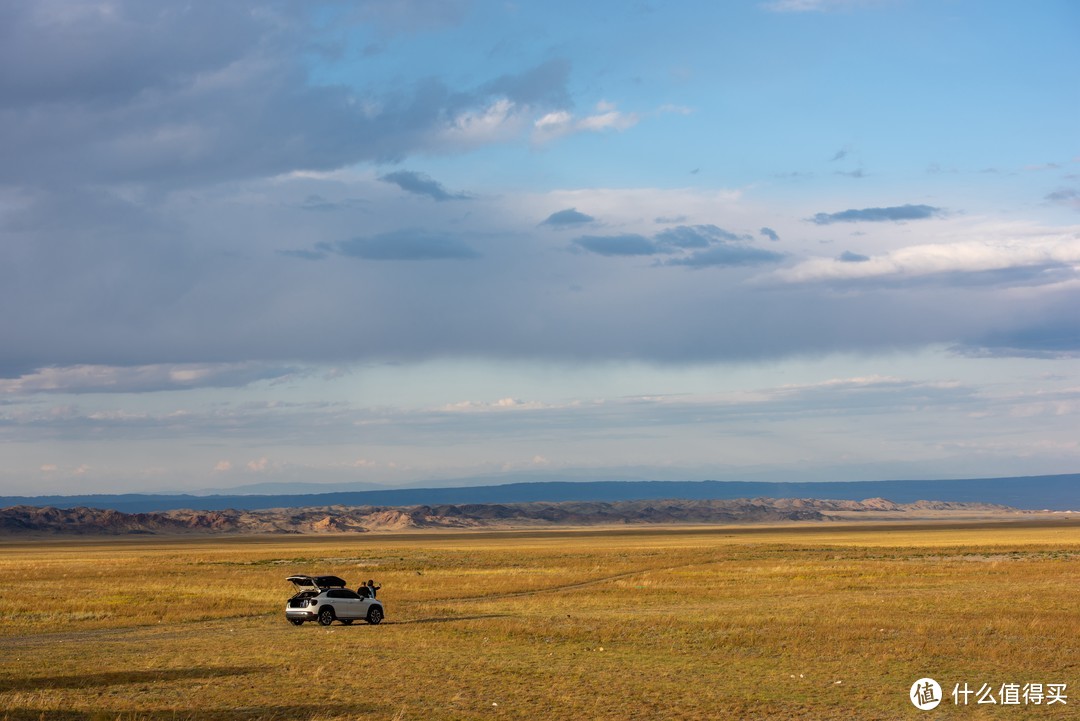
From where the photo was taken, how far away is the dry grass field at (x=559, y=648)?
22.8 meters

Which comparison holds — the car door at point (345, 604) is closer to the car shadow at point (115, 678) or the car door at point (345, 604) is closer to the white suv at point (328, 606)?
the white suv at point (328, 606)

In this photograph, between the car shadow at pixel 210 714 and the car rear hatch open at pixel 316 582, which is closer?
the car shadow at pixel 210 714

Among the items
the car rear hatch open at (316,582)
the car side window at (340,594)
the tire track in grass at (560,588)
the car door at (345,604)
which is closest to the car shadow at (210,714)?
the car door at (345,604)

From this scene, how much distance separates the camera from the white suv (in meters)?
39.6

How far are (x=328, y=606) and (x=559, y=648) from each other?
11356mm

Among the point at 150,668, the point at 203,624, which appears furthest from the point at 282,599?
the point at 150,668

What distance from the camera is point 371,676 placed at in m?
26.9

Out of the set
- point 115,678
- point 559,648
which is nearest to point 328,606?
point 559,648

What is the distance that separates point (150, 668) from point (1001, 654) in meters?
21.9

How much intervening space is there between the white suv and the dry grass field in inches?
24.5

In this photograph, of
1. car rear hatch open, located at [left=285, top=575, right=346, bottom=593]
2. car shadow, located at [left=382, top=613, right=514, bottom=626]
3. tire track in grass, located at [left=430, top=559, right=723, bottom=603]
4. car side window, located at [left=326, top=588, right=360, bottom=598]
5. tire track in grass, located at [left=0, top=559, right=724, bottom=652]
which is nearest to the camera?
tire track in grass, located at [left=0, top=559, right=724, bottom=652]

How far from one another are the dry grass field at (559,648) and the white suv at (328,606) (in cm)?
62

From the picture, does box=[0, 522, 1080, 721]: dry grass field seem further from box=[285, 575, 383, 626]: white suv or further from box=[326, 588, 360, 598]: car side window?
box=[326, 588, 360, 598]: car side window

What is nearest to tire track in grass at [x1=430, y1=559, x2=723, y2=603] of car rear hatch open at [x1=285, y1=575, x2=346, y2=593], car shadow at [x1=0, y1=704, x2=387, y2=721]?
car rear hatch open at [x1=285, y1=575, x2=346, y2=593]
